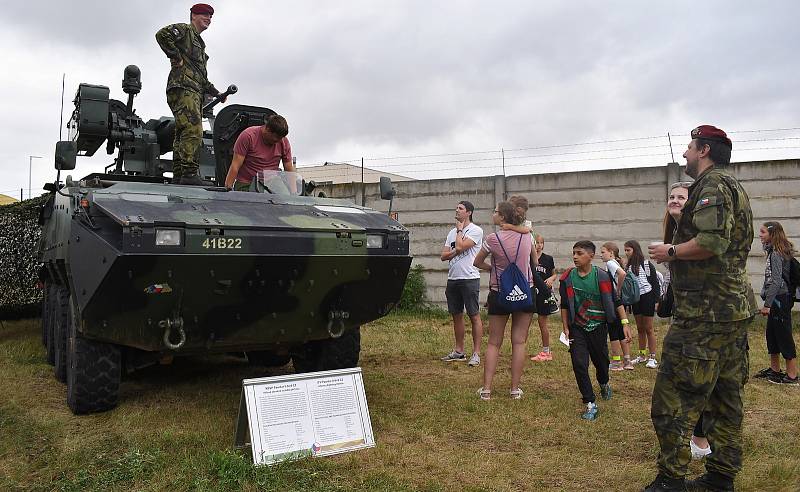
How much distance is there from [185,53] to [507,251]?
2889mm

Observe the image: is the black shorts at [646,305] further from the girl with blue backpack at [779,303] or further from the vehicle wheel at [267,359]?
the vehicle wheel at [267,359]

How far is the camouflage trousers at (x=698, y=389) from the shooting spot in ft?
10.0

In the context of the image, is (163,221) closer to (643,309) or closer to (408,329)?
(643,309)

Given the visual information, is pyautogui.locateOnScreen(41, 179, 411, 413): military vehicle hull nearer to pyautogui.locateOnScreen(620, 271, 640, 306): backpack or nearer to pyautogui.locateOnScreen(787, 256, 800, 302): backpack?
pyautogui.locateOnScreen(620, 271, 640, 306): backpack

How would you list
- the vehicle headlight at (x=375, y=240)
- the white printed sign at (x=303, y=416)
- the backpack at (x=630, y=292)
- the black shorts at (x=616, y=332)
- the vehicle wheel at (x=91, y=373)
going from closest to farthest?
the white printed sign at (x=303, y=416)
the vehicle headlight at (x=375, y=240)
the vehicle wheel at (x=91, y=373)
the black shorts at (x=616, y=332)
the backpack at (x=630, y=292)

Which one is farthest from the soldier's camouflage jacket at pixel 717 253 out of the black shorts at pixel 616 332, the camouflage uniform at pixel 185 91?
the camouflage uniform at pixel 185 91

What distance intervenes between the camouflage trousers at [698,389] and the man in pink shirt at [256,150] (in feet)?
10.5

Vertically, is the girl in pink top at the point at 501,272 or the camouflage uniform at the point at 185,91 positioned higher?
the camouflage uniform at the point at 185,91

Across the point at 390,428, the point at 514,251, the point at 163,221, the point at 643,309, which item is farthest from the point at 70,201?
the point at 643,309

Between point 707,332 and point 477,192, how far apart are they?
7.84m

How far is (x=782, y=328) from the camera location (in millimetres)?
5777

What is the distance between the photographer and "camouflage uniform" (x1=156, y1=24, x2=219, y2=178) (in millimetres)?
5121

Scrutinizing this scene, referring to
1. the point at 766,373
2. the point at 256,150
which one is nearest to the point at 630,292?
the point at 766,373

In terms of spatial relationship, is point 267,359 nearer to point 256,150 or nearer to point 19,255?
point 256,150
